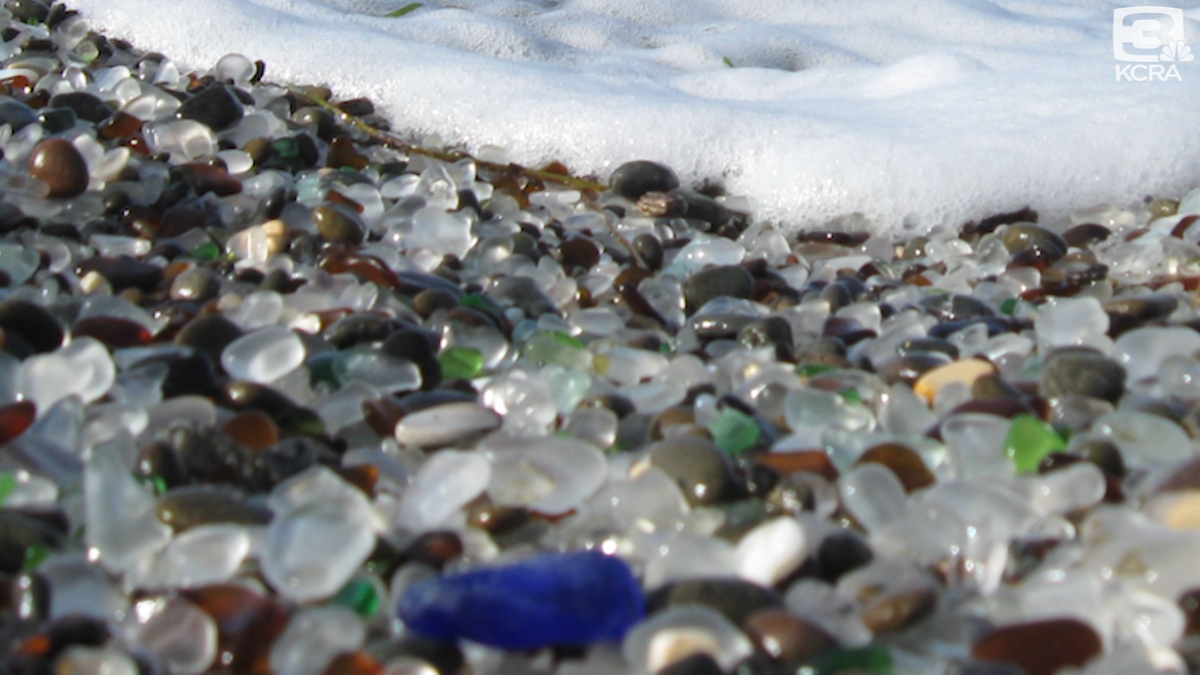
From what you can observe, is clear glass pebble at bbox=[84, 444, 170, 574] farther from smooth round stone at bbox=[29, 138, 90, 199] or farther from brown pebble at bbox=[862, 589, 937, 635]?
smooth round stone at bbox=[29, 138, 90, 199]

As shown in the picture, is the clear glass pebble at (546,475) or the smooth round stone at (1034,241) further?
the smooth round stone at (1034,241)

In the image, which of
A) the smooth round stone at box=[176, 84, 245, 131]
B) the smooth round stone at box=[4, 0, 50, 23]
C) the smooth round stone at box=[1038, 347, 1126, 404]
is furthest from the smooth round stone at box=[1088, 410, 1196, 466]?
the smooth round stone at box=[4, 0, 50, 23]

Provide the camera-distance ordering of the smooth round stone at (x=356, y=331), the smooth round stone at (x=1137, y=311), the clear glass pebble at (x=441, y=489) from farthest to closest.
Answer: the smooth round stone at (x=1137, y=311) < the smooth round stone at (x=356, y=331) < the clear glass pebble at (x=441, y=489)

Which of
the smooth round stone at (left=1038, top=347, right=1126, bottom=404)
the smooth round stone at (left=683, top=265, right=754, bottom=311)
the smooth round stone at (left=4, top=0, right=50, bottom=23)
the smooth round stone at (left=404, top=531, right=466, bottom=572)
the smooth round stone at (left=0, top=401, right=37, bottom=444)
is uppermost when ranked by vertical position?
the smooth round stone at (left=4, top=0, right=50, bottom=23)

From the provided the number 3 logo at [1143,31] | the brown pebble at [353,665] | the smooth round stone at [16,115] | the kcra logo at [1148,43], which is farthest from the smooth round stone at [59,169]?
the number 3 logo at [1143,31]

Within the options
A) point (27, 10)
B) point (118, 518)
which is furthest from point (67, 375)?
point (27, 10)

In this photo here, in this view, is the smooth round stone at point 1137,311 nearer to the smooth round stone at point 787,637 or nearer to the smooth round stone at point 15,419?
the smooth round stone at point 787,637

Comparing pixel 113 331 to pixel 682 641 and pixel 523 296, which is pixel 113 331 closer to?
pixel 523 296
